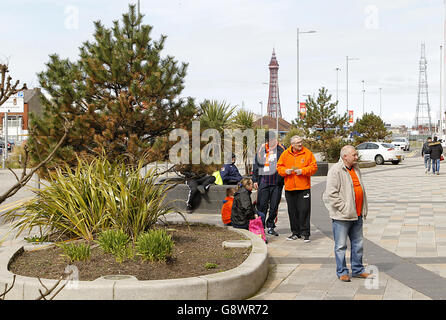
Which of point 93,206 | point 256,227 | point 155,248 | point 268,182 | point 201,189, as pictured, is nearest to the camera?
point 155,248

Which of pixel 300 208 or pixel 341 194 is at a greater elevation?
pixel 341 194

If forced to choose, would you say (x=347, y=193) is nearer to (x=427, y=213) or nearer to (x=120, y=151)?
(x=120, y=151)

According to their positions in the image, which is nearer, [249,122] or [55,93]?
[55,93]

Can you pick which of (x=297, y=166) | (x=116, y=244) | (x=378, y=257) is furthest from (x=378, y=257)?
(x=116, y=244)

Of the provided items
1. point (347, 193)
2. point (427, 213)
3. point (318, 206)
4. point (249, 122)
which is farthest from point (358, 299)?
point (249, 122)

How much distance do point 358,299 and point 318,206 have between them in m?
7.98

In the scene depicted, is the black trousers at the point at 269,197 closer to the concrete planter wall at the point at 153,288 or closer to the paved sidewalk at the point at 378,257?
the paved sidewalk at the point at 378,257

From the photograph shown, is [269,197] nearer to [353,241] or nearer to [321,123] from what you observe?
[353,241]

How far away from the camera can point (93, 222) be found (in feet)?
22.3

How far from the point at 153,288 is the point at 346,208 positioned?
2401mm

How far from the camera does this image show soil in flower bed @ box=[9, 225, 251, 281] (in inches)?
217

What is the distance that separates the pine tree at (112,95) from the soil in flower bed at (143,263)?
2.99m

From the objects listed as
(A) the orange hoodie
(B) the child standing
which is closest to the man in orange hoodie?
(A) the orange hoodie

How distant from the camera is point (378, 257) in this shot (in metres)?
Answer: 7.39
